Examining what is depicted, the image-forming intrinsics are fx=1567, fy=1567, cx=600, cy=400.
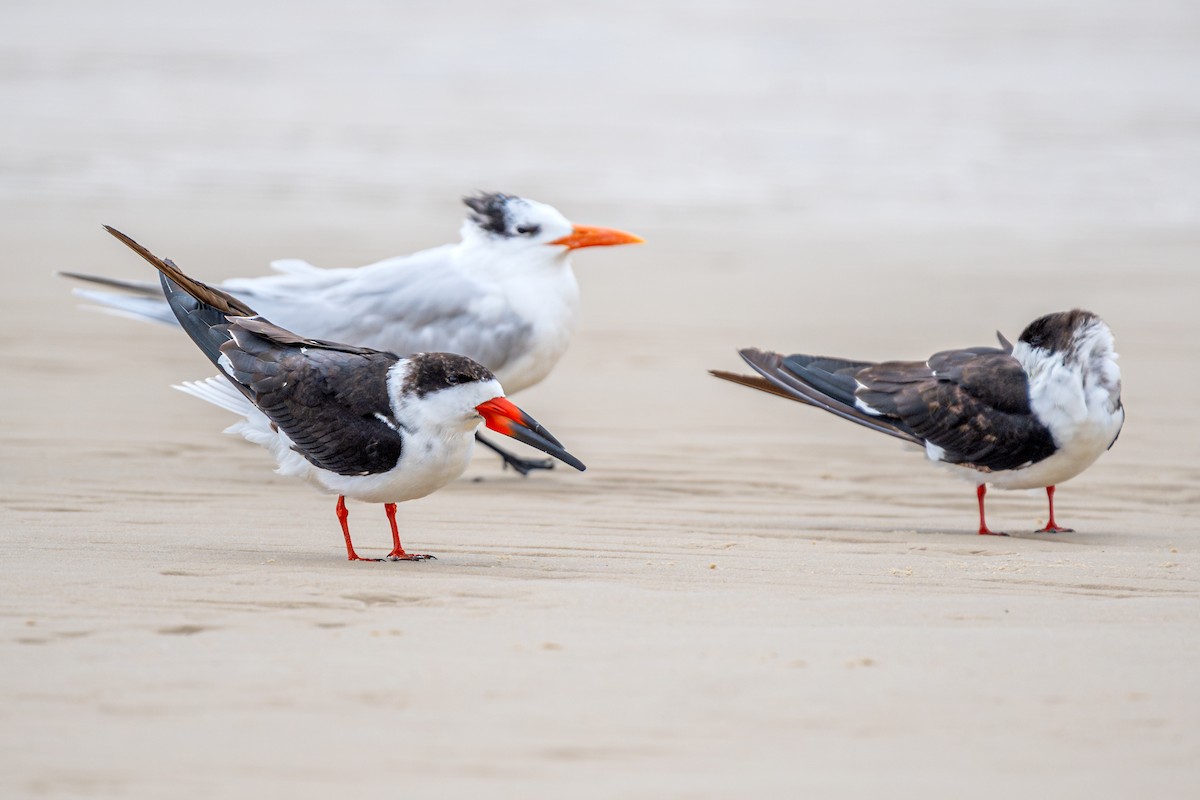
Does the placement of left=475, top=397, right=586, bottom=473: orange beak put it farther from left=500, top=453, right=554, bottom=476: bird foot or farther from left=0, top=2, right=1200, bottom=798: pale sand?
left=500, top=453, right=554, bottom=476: bird foot

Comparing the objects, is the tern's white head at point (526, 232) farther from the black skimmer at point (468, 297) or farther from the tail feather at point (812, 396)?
the tail feather at point (812, 396)

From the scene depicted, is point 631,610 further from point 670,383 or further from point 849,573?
point 670,383

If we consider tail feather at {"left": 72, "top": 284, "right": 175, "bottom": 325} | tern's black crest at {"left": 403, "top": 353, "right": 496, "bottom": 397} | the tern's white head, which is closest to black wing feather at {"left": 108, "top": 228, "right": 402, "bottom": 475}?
tern's black crest at {"left": 403, "top": 353, "right": 496, "bottom": 397}

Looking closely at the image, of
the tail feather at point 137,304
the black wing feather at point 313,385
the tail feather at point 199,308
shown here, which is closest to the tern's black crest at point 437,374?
the black wing feather at point 313,385

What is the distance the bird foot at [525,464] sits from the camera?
6969 mm

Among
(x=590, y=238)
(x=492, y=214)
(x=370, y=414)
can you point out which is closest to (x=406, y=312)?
(x=492, y=214)

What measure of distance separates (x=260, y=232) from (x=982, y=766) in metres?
10.5

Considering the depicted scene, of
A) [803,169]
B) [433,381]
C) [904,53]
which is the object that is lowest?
[433,381]

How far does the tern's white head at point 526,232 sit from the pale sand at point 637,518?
35.5 inches

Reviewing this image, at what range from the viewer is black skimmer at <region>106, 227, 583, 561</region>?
4590mm

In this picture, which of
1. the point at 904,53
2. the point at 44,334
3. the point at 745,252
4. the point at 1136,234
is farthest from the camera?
the point at 904,53

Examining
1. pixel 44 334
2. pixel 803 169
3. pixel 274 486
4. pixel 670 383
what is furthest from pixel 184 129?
pixel 274 486

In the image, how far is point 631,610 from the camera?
13.1ft

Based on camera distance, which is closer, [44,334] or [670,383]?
[670,383]
